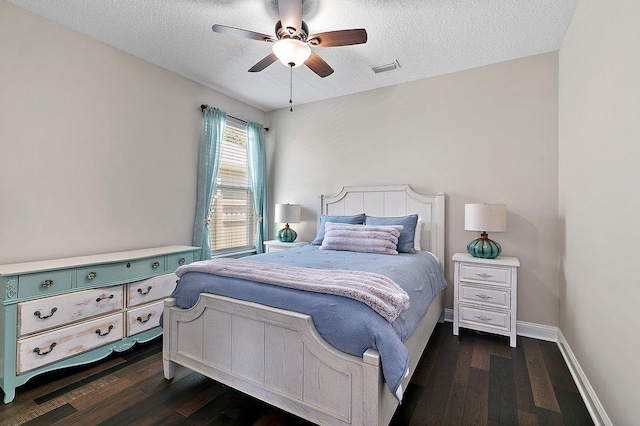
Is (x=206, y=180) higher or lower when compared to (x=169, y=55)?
lower

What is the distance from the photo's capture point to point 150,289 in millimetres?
2619

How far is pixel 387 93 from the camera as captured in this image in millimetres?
3605

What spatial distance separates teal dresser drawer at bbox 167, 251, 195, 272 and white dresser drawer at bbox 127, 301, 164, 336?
A: 33cm

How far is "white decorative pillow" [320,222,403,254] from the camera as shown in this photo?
286 centimetres

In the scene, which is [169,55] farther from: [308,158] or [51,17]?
[308,158]

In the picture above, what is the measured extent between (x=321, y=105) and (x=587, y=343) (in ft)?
11.8

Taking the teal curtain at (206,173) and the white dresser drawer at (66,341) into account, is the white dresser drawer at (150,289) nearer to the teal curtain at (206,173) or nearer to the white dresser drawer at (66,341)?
the white dresser drawer at (66,341)

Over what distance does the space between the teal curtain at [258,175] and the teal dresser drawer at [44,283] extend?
94.4 inches

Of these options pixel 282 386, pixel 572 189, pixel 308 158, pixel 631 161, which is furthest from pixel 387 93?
pixel 282 386

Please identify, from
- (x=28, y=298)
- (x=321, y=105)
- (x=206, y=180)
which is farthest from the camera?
(x=321, y=105)

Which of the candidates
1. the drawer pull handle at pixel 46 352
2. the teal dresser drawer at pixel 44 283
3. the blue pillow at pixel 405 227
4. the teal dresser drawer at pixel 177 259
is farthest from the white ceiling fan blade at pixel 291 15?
the drawer pull handle at pixel 46 352

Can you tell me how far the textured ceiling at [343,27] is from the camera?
86.3 inches

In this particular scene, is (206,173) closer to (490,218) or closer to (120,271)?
(120,271)

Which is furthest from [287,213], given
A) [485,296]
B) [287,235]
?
[485,296]
